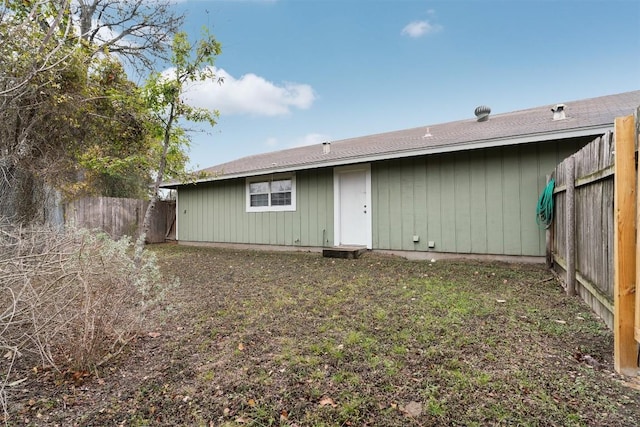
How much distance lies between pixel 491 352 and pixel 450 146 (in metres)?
4.26

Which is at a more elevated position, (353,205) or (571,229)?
(353,205)

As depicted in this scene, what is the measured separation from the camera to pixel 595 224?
2746mm

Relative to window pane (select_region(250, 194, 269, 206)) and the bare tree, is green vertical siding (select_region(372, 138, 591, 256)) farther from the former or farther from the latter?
the bare tree

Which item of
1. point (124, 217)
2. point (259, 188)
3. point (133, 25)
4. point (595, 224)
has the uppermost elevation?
point (133, 25)

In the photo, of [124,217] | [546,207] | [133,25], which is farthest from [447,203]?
[124,217]

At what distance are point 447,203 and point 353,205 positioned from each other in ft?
6.94

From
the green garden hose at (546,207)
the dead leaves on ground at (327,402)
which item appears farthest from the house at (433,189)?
the dead leaves on ground at (327,402)

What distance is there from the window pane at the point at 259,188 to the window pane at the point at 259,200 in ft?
0.38

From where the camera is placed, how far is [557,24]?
25.0ft

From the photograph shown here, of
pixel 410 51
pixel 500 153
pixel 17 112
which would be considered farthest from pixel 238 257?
pixel 410 51

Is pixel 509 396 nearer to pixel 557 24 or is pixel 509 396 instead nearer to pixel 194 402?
pixel 194 402

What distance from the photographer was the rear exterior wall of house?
534cm

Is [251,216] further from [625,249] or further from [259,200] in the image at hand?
[625,249]

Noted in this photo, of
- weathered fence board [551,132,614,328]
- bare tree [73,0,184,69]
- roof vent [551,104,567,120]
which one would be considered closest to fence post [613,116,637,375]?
weathered fence board [551,132,614,328]
